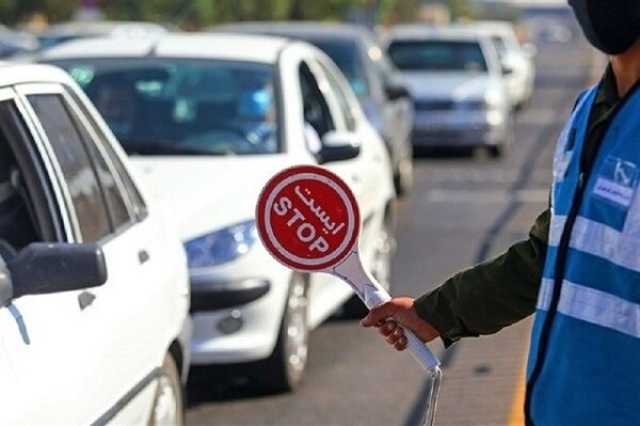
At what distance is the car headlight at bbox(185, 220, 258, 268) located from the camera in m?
7.15

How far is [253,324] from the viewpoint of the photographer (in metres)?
7.14

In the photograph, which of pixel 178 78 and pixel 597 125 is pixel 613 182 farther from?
pixel 178 78

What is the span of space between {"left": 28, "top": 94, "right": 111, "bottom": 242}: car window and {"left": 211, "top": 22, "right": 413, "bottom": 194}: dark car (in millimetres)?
7972

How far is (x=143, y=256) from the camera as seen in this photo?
519 cm

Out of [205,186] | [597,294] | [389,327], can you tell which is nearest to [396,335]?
[389,327]

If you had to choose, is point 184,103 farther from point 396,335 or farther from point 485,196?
point 485,196

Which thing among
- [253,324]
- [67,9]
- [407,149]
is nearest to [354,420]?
[253,324]

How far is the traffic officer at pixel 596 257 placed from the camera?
294 cm

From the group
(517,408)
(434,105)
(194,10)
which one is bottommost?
(194,10)

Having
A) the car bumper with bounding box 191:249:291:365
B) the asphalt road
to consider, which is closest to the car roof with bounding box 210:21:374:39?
the asphalt road

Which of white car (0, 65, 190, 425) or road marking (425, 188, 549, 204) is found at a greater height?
white car (0, 65, 190, 425)

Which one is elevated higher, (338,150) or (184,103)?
(184,103)

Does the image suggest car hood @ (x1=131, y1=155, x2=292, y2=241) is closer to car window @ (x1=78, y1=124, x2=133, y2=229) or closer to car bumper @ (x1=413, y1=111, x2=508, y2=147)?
car window @ (x1=78, y1=124, x2=133, y2=229)

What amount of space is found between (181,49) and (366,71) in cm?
522
